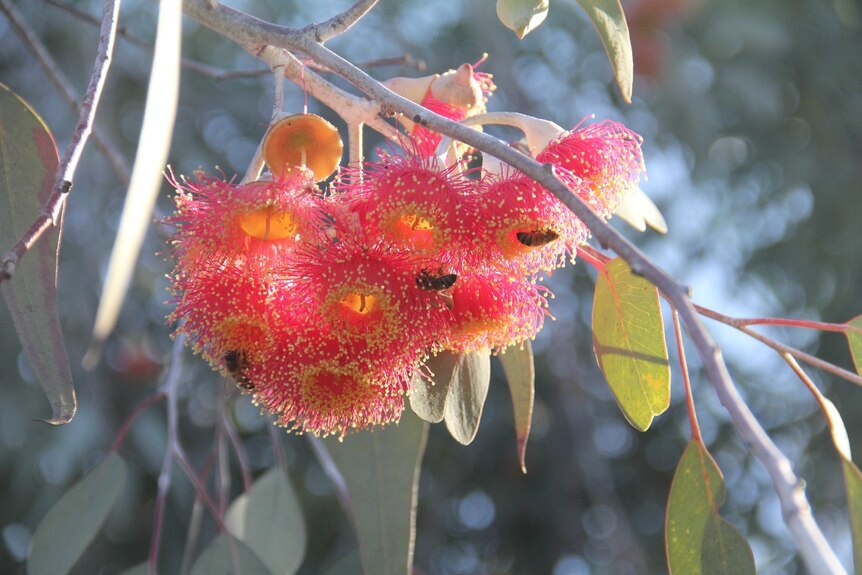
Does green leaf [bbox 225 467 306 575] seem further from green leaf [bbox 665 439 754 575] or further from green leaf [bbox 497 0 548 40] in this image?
green leaf [bbox 497 0 548 40]

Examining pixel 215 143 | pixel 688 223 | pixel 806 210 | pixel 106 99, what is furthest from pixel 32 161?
pixel 806 210

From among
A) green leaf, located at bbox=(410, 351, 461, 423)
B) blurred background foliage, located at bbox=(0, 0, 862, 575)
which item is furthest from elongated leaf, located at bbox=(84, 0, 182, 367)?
blurred background foliage, located at bbox=(0, 0, 862, 575)

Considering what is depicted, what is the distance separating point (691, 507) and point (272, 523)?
0.88 m

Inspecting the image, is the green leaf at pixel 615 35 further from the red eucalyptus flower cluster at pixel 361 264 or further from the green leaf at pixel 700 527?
the green leaf at pixel 700 527

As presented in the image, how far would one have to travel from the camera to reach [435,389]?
1.10m

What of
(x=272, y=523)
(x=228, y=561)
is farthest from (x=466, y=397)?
(x=272, y=523)

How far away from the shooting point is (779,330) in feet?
9.50

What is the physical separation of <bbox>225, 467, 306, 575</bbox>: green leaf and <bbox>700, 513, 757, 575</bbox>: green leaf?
0.86 meters

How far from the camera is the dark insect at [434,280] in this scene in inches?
36.3

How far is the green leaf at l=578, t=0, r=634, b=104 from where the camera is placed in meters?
0.98

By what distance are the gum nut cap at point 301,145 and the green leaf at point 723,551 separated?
58cm

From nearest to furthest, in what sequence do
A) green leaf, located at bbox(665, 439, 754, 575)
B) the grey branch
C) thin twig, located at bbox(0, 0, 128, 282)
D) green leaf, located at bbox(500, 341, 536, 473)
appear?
the grey branch
thin twig, located at bbox(0, 0, 128, 282)
green leaf, located at bbox(665, 439, 754, 575)
green leaf, located at bbox(500, 341, 536, 473)

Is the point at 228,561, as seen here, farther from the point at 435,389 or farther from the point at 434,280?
the point at 434,280

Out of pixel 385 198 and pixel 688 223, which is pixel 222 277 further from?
pixel 688 223
